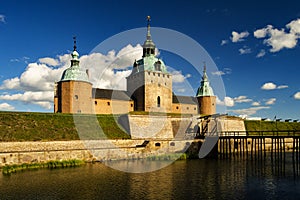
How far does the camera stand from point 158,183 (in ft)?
60.8

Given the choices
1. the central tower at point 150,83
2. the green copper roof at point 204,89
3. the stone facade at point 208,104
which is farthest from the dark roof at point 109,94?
the green copper roof at point 204,89

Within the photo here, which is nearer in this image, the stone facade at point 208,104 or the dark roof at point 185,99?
the stone facade at point 208,104

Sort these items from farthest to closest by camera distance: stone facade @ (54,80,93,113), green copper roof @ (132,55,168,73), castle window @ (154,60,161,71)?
castle window @ (154,60,161,71) → green copper roof @ (132,55,168,73) → stone facade @ (54,80,93,113)

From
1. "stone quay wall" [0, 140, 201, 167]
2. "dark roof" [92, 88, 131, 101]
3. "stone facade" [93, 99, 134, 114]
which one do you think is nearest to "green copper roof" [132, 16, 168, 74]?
"dark roof" [92, 88, 131, 101]

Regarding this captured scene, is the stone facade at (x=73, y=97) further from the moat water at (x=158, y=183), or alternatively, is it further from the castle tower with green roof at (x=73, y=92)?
the moat water at (x=158, y=183)

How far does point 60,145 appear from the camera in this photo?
28.9 metres

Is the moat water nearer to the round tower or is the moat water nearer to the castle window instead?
the castle window

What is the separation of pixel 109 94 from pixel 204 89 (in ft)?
70.4

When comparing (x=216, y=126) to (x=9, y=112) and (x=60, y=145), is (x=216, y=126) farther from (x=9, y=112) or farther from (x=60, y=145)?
(x=9, y=112)

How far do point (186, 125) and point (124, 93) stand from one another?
1614cm

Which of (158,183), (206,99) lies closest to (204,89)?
(206,99)

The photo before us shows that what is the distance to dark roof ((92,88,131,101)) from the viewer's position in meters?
47.0

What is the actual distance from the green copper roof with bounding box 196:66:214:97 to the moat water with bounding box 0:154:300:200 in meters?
35.3

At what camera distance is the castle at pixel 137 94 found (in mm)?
41656
